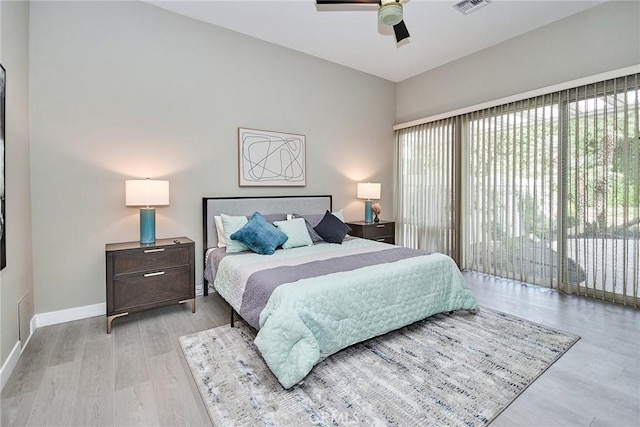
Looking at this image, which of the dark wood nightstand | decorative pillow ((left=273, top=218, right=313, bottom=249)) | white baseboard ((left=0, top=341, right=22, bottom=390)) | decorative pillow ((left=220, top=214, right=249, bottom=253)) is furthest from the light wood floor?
the dark wood nightstand

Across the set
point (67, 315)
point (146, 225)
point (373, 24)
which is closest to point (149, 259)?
point (146, 225)

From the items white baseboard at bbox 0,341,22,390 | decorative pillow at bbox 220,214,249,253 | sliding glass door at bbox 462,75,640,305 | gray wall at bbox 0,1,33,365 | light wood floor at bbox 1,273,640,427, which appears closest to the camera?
light wood floor at bbox 1,273,640,427

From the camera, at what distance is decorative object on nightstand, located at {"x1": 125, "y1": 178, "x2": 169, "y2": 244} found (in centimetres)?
290

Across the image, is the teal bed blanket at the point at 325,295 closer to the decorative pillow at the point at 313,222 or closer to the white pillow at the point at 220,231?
the white pillow at the point at 220,231

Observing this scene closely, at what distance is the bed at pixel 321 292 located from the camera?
1938 mm

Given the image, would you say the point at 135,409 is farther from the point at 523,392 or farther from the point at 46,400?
the point at 523,392

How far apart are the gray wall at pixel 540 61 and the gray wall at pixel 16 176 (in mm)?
4819

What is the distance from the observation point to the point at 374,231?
463cm

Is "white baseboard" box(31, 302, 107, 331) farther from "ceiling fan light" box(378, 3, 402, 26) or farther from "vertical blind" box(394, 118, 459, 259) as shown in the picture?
"vertical blind" box(394, 118, 459, 259)

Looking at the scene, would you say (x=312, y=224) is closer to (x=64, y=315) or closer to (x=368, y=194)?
(x=368, y=194)

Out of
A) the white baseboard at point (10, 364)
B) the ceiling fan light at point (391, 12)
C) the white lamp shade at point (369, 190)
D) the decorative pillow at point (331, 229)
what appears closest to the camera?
the white baseboard at point (10, 364)

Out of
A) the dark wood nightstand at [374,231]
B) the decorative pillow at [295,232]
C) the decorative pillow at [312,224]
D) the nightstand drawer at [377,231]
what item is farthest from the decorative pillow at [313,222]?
the nightstand drawer at [377,231]

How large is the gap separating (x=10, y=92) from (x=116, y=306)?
1.79 m

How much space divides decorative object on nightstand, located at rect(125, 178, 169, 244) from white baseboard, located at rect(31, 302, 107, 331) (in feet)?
2.70
